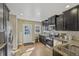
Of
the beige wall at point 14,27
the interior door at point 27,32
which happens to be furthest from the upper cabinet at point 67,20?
the beige wall at point 14,27

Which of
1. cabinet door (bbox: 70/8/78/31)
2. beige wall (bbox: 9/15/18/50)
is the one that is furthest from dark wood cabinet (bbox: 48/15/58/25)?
beige wall (bbox: 9/15/18/50)

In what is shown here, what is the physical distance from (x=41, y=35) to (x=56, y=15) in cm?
119

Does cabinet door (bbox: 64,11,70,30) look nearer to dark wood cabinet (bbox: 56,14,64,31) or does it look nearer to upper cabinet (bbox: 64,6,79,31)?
upper cabinet (bbox: 64,6,79,31)

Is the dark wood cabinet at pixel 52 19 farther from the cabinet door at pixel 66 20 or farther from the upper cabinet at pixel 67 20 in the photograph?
the cabinet door at pixel 66 20

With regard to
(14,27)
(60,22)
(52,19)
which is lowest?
(14,27)

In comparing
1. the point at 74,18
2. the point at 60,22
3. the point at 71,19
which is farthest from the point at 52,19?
the point at 74,18

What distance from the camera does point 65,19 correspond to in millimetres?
→ 3537

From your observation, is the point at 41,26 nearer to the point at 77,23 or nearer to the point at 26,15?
the point at 26,15

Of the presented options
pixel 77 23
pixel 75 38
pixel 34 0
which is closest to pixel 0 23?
pixel 34 0

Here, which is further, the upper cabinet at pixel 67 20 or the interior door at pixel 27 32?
the interior door at pixel 27 32

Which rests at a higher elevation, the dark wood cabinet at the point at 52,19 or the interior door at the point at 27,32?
the dark wood cabinet at the point at 52,19

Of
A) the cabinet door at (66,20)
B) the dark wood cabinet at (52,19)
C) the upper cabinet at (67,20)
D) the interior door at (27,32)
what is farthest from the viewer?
the dark wood cabinet at (52,19)

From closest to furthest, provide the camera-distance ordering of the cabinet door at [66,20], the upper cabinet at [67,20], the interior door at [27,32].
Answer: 1. the upper cabinet at [67,20]
2. the interior door at [27,32]
3. the cabinet door at [66,20]

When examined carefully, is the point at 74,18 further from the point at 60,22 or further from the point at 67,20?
the point at 60,22
